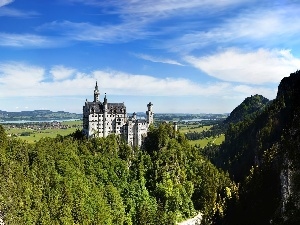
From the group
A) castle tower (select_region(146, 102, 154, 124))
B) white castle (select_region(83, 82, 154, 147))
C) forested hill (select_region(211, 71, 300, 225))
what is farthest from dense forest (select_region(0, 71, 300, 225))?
castle tower (select_region(146, 102, 154, 124))

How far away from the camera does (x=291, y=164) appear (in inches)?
3553

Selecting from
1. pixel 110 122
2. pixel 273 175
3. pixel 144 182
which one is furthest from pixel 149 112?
pixel 273 175

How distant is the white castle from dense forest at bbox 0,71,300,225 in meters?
3.47

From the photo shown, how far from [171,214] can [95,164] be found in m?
30.0

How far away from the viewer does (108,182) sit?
13112 centimetres

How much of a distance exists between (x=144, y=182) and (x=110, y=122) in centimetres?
2473

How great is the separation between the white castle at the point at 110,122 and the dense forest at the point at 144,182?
347cm

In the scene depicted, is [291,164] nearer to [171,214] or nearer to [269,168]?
[269,168]

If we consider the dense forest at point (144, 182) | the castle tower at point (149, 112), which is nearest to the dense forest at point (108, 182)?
the dense forest at point (144, 182)

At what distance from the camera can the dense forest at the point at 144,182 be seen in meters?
101

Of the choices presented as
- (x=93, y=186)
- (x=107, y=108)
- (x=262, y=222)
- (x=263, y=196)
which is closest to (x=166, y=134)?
(x=107, y=108)

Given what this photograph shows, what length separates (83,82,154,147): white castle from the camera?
14312 cm

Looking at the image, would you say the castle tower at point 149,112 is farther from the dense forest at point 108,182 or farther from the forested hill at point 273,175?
the forested hill at point 273,175

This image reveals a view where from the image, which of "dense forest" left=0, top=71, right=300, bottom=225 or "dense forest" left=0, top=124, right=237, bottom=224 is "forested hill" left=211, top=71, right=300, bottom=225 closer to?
"dense forest" left=0, top=71, right=300, bottom=225
